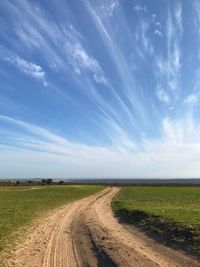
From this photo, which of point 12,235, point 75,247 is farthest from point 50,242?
point 12,235

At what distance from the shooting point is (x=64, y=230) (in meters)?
22.4

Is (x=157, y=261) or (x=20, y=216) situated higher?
(x=20, y=216)

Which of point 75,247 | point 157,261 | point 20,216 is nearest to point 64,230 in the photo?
point 75,247

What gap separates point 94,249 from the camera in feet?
53.2

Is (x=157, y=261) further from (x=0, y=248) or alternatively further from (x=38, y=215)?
(x=38, y=215)

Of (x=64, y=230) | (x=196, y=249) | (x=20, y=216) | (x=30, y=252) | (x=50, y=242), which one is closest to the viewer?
(x=196, y=249)

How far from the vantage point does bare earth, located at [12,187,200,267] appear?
13695mm

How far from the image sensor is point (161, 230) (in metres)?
20.3

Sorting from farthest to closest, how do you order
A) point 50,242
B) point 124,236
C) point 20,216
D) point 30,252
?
point 20,216, point 124,236, point 50,242, point 30,252

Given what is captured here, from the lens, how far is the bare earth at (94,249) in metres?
13.7

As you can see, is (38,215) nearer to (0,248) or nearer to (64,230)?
(64,230)

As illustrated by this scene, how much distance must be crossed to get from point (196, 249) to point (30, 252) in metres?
7.69

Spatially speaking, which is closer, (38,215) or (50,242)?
(50,242)

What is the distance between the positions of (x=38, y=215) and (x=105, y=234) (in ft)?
39.8
